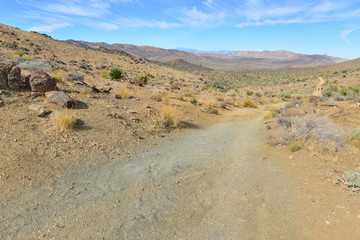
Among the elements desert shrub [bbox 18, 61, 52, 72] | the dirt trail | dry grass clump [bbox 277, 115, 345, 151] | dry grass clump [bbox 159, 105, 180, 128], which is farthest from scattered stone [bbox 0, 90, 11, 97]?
dry grass clump [bbox 277, 115, 345, 151]

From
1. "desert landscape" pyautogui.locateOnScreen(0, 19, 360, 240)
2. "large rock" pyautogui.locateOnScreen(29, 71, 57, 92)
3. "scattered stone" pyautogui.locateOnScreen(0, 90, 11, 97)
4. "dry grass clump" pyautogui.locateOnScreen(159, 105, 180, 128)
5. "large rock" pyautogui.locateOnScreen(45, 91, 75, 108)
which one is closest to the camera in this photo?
"desert landscape" pyautogui.locateOnScreen(0, 19, 360, 240)

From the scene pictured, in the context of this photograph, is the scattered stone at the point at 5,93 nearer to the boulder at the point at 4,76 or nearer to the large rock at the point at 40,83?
the boulder at the point at 4,76

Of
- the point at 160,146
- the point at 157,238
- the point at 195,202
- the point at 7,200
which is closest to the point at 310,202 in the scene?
the point at 195,202

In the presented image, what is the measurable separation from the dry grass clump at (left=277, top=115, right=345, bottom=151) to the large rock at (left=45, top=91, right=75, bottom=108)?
24.6 feet

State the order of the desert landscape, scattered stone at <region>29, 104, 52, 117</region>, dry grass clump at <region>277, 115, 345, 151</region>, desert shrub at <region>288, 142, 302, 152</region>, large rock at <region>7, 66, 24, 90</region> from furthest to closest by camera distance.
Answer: large rock at <region>7, 66, 24, 90</region> → scattered stone at <region>29, 104, 52, 117</region> → desert shrub at <region>288, 142, 302, 152</region> → dry grass clump at <region>277, 115, 345, 151</region> → the desert landscape

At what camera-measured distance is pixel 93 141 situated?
23.5 feet

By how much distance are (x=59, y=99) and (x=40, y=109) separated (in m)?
1.10

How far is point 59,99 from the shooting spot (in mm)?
8945

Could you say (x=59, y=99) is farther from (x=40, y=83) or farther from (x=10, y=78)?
(x=10, y=78)

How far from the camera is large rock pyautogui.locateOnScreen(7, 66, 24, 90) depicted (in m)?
9.20

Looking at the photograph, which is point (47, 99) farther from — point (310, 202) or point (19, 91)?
point (310, 202)

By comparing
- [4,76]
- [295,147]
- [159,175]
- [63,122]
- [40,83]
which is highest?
[4,76]

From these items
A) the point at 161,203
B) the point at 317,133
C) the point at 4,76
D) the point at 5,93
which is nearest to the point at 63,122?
the point at 5,93

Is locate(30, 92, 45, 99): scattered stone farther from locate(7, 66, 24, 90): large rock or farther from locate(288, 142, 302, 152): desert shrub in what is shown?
locate(288, 142, 302, 152): desert shrub
